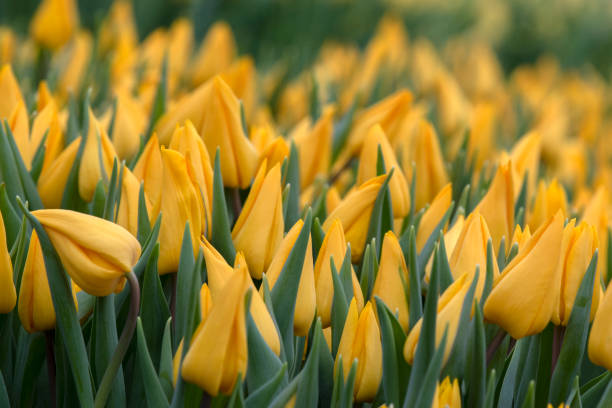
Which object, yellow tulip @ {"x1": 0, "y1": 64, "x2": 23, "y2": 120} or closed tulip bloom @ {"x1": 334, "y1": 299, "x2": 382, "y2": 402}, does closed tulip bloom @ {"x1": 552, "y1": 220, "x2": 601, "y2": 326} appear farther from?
yellow tulip @ {"x1": 0, "y1": 64, "x2": 23, "y2": 120}

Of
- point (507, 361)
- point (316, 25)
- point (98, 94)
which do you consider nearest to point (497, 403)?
point (507, 361)

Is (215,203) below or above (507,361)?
above

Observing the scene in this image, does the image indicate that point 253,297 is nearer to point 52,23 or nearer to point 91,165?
point 91,165

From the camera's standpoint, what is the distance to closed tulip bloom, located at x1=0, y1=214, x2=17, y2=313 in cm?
73

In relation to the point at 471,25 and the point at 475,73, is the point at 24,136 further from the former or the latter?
the point at 471,25

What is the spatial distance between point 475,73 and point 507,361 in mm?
2084

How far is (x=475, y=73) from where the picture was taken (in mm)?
2797

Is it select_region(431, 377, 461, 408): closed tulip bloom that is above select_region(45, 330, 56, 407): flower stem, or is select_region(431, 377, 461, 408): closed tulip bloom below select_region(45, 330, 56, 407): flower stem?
above

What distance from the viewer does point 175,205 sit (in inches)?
31.4

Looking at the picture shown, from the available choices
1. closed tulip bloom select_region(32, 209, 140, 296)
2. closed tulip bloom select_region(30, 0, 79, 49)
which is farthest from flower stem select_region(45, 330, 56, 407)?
closed tulip bloom select_region(30, 0, 79, 49)

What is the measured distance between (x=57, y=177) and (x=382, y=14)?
2999mm

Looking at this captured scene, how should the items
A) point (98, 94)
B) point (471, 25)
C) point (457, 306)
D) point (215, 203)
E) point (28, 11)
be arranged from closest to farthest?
point (457, 306) < point (215, 203) < point (98, 94) < point (28, 11) < point (471, 25)

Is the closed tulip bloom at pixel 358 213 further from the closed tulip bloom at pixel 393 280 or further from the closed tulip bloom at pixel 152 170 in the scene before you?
the closed tulip bloom at pixel 152 170

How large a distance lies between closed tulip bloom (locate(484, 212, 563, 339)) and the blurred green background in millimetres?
1727
